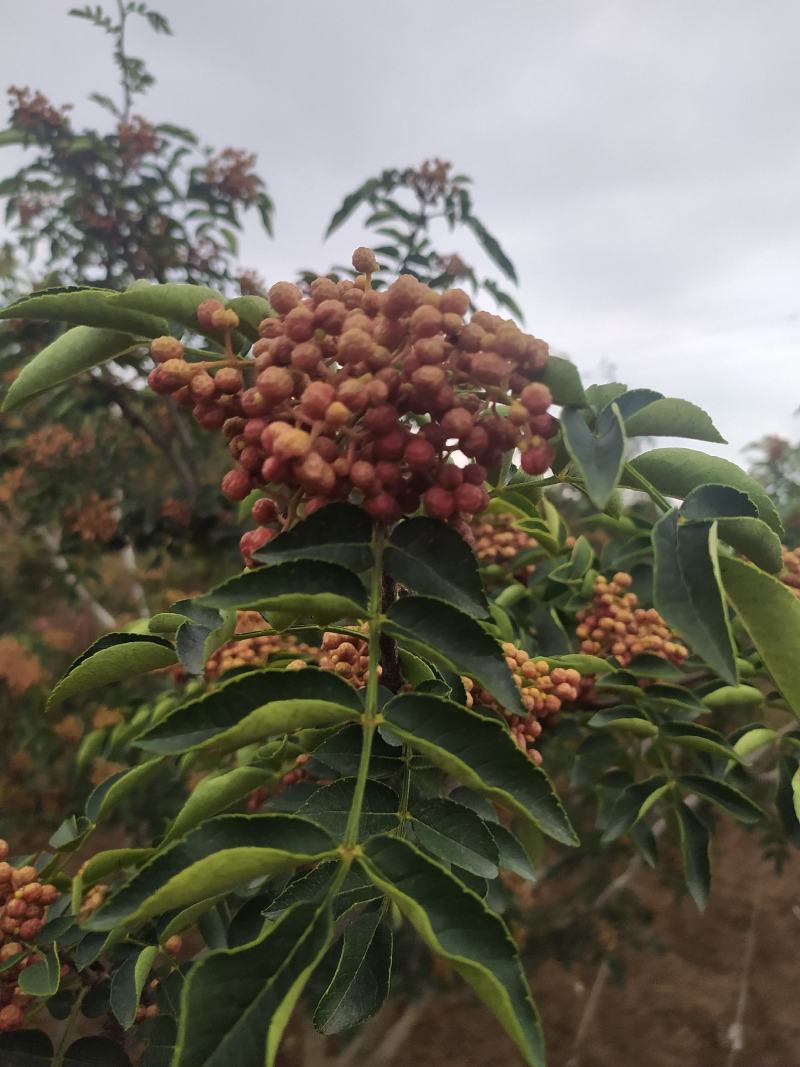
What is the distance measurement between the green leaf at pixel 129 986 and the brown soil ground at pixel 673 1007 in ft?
9.12

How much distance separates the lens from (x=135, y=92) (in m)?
3.31

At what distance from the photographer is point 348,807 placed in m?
0.76

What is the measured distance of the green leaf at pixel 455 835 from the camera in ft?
2.40

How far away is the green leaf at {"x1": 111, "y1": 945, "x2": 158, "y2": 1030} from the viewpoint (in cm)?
91

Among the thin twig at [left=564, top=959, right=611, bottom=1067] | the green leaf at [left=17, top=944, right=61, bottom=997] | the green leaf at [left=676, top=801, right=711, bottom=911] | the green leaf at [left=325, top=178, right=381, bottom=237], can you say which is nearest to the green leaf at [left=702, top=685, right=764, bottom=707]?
the green leaf at [left=676, top=801, right=711, bottom=911]

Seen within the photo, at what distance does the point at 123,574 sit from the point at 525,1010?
19.8ft

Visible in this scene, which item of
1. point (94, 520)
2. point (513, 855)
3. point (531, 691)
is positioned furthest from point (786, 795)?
point (94, 520)

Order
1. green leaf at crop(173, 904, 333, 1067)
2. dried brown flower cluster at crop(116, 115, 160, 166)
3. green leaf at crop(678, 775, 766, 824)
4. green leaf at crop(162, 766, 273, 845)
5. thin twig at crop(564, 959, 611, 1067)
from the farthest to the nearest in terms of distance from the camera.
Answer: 1. thin twig at crop(564, 959, 611, 1067)
2. dried brown flower cluster at crop(116, 115, 160, 166)
3. green leaf at crop(678, 775, 766, 824)
4. green leaf at crop(162, 766, 273, 845)
5. green leaf at crop(173, 904, 333, 1067)

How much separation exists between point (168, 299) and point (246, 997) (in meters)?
0.71

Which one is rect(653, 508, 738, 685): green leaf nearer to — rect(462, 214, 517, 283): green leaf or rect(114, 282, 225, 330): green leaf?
rect(114, 282, 225, 330): green leaf

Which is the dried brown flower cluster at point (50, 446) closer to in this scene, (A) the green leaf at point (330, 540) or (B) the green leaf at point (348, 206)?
(B) the green leaf at point (348, 206)

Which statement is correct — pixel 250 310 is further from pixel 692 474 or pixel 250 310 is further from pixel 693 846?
pixel 693 846

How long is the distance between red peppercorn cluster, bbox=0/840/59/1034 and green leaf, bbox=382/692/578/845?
954 mm

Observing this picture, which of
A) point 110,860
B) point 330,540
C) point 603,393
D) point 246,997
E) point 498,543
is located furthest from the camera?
point 498,543
